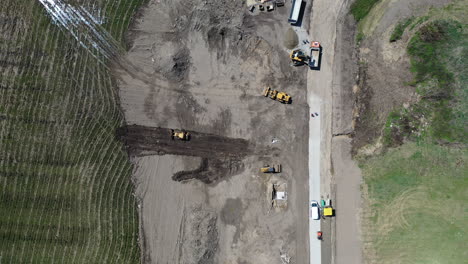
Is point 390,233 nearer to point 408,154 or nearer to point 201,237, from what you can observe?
point 408,154

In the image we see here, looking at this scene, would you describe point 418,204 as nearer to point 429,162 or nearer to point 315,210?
point 429,162

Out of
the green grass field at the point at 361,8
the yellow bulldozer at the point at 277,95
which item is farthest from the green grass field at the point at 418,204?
the green grass field at the point at 361,8

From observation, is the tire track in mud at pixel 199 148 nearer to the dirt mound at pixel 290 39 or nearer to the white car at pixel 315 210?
the white car at pixel 315 210

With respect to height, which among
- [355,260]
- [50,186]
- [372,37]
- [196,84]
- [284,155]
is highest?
[372,37]

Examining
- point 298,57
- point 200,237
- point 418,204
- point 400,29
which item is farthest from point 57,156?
point 400,29

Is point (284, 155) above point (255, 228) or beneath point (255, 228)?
above

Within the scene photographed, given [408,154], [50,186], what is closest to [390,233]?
[408,154]
